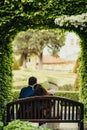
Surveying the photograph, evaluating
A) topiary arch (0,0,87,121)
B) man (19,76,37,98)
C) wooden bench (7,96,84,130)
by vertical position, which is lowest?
wooden bench (7,96,84,130)

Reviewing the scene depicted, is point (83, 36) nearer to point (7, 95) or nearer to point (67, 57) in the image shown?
point (7, 95)

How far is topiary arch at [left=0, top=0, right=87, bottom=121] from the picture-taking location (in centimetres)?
988

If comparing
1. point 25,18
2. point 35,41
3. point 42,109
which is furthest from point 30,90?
point 35,41

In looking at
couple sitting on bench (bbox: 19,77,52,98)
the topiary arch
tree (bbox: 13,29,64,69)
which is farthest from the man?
tree (bbox: 13,29,64,69)

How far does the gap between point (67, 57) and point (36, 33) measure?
23.1 meters

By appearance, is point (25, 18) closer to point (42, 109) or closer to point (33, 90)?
point (33, 90)

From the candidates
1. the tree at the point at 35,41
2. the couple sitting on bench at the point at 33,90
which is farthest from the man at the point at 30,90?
the tree at the point at 35,41

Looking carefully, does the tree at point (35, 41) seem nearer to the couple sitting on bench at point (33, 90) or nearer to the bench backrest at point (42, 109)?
the couple sitting on bench at point (33, 90)

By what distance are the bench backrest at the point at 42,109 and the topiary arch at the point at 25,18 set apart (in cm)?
92

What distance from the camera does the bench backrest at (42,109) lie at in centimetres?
1009

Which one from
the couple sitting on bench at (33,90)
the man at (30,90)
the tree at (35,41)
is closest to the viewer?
the couple sitting on bench at (33,90)

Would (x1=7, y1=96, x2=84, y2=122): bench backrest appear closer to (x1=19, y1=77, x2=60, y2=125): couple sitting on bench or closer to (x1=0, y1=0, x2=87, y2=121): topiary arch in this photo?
(x1=19, y1=77, x2=60, y2=125): couple sitting on bench

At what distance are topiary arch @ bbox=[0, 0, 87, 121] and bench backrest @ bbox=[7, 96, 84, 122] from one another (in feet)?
3.03

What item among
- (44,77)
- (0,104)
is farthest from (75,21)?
(44,77)
